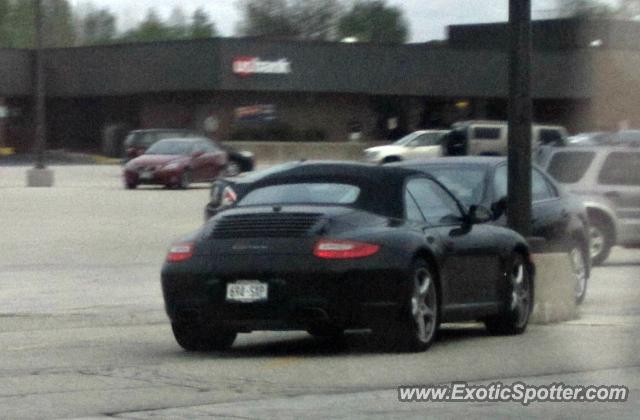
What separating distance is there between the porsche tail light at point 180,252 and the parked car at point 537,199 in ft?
13.2

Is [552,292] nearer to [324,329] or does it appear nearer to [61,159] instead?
[324,329]

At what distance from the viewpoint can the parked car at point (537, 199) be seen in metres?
13.9

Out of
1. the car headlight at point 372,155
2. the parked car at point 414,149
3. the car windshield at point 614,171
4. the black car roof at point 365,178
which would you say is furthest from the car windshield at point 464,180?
the car headlight at point 372,155

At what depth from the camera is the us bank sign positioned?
6094 cm

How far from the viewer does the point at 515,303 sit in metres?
11.3

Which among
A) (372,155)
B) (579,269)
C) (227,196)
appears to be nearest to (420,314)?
(579,269)

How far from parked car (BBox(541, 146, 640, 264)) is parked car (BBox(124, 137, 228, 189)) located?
66.3 feet

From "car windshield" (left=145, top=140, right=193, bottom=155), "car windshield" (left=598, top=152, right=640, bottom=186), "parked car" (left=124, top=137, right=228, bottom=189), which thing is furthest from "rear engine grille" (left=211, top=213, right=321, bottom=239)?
"car windshield" (left=145, top=140, right=193, bottom=155)

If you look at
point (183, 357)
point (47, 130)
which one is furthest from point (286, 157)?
point (183, 357)

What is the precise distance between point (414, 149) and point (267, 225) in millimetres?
36330

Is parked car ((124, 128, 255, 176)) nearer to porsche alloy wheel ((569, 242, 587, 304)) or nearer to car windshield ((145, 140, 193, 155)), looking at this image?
car windshield ((145, 140, 193, 155))

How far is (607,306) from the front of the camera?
13984 mm

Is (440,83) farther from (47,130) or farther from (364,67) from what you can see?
(47,130)

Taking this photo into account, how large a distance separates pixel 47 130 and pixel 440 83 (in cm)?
2109
